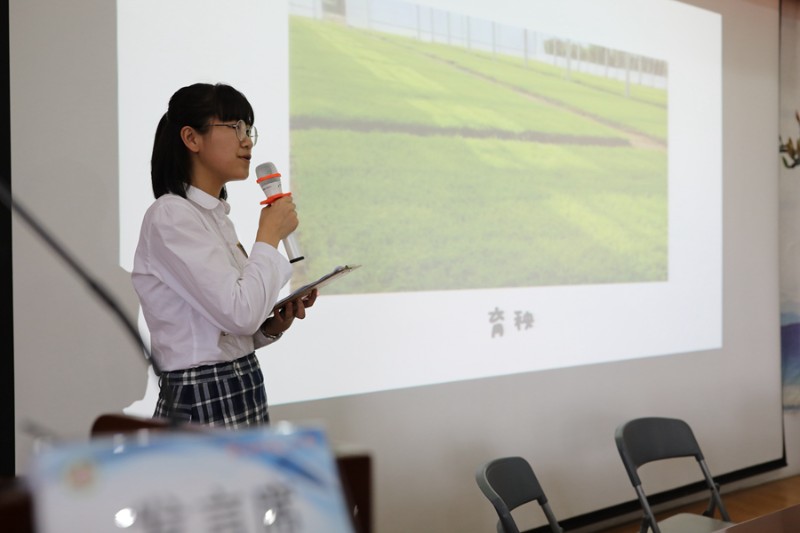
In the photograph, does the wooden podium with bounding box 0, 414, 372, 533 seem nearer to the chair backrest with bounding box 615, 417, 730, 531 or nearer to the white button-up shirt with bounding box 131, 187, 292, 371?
the white button-up shirt with bounding box 131, 187, 292, 371

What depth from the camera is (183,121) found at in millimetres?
1687

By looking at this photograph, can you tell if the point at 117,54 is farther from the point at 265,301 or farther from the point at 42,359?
the point at 265,301

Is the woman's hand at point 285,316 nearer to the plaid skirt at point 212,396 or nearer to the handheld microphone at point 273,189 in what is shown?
the handheld microphone at point 273,189

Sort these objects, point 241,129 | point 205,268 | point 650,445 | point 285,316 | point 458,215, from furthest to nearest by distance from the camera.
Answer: point 458,215 → point 650,445 → point 285,316 → point 241,129 → point 205,268

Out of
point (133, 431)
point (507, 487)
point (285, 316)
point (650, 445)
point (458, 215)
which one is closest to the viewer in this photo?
point (133, 431)

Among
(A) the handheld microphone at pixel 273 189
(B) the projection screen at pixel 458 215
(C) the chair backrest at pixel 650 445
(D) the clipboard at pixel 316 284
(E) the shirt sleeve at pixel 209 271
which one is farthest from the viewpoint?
(C) the chair backrest at pixel 650 445

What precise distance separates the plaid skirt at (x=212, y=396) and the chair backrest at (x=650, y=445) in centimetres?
156

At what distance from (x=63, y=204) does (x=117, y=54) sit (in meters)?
0.46

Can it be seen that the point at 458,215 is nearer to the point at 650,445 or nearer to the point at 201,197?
the point at 650,445

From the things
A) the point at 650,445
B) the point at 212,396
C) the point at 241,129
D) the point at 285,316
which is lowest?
the point at 650,445

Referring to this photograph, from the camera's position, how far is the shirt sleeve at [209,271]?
58.2 inches

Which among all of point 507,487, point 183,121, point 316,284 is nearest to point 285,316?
point 316,284

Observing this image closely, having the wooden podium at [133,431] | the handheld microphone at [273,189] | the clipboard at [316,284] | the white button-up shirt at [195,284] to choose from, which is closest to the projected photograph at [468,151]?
the handheld microphone at [273,189]

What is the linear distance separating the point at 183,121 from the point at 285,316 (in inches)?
19.3
